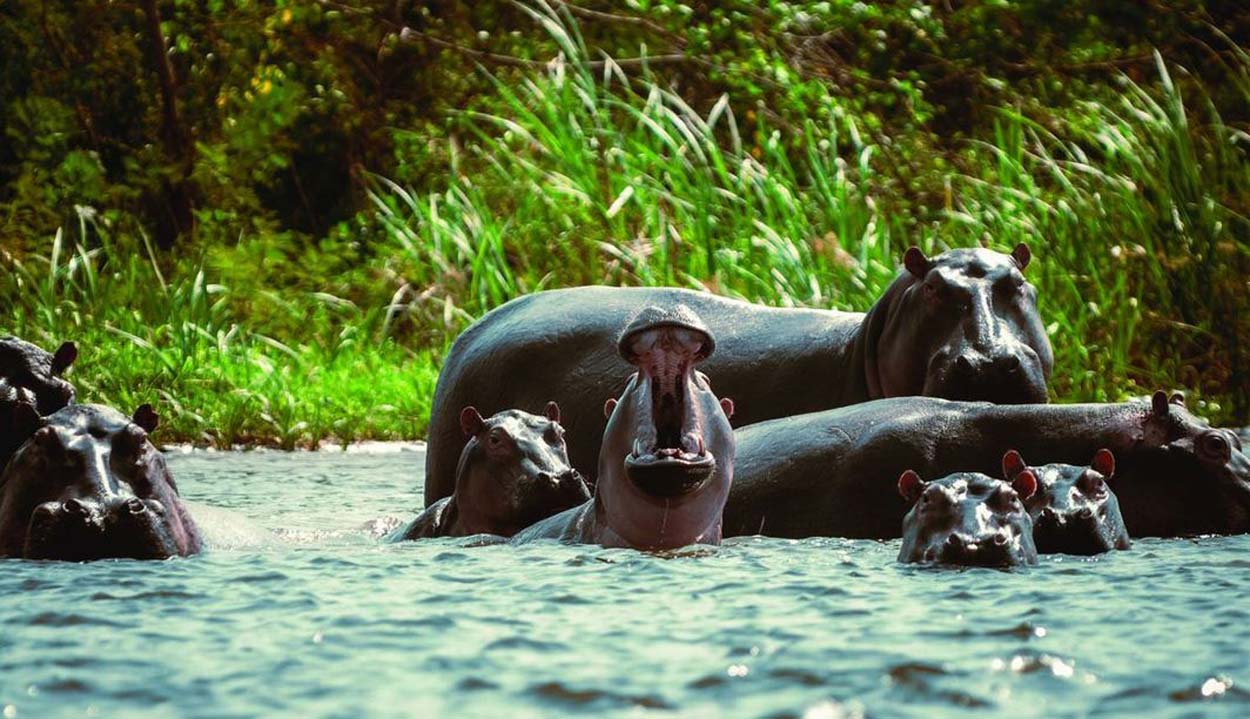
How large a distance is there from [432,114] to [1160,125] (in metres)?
8.35

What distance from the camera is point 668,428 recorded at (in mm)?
5188

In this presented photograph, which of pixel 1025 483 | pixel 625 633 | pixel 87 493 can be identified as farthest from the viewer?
pixel 1025 483

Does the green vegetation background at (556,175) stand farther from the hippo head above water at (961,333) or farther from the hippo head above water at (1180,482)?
the hippo head above water at (1180,482)

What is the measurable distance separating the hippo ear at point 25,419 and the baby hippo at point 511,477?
1.29 m

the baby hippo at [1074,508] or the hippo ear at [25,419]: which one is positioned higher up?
the hippo ear at [25,419]

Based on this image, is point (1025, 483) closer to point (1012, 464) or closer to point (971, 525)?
point (1012, 464)

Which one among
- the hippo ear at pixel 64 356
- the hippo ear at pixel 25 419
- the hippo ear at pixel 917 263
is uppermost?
the hippo ear at pixel 917 263

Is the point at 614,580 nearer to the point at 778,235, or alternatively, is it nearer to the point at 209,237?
the point at 778,235

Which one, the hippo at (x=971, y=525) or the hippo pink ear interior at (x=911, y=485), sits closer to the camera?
the hippo at (x=971, y=525)

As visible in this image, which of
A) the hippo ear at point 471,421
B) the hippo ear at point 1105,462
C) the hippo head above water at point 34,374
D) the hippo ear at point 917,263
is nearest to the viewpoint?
the hippo ear at point 1105,462

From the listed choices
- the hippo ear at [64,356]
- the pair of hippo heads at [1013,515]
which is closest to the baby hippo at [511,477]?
the hippo ear at [64,356]

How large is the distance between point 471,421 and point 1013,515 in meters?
1.81

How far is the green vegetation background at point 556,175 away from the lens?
10.5 meters

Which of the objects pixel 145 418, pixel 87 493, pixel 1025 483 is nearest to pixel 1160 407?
pixel 1025 483
